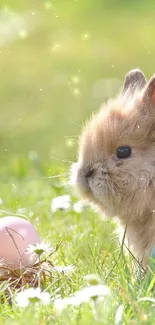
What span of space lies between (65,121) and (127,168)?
162 inches

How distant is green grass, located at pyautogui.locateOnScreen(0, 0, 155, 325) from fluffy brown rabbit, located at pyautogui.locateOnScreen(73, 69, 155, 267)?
16cm

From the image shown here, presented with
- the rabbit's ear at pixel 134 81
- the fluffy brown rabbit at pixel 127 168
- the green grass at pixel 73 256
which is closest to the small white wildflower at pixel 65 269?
the green grass at pixel 73 256

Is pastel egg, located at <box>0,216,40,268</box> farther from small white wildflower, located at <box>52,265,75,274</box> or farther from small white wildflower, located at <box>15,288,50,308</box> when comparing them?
small white wildflower, located at <box>15,288,50,308</box>

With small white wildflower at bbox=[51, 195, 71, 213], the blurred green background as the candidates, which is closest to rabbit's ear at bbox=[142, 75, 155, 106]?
small white wildflower at bbox=[51, 195, 71, 213]

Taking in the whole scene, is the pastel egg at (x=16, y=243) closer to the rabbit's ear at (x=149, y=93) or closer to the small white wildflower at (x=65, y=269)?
the small white wildflower at (x=65, y=269)

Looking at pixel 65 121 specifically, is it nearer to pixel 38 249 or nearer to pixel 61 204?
pixel 61 204

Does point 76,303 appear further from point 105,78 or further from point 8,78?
point 8,78

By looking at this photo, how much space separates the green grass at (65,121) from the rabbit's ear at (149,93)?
32 cm

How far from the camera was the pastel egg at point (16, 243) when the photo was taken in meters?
3.32

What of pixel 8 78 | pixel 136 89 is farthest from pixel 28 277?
pixel 8 78

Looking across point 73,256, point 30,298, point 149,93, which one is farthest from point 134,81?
point 30,298

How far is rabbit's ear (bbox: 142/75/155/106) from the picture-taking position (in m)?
3.39

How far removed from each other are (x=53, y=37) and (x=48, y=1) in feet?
2.00

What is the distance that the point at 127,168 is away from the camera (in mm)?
3340
